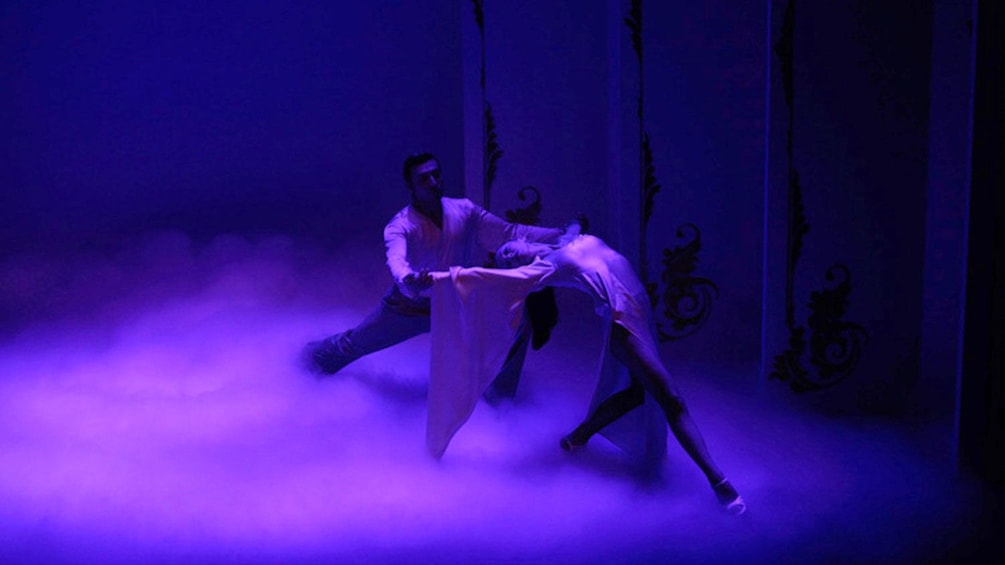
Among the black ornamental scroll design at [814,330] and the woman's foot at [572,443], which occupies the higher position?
the black ornamental scroll design at [814,330]

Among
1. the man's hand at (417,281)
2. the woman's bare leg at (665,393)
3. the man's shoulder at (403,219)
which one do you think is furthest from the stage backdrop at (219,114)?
the woman's bare leg at (665,393)

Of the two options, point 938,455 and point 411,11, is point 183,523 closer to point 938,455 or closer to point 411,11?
point 938,455

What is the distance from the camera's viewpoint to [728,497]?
290 centimetres

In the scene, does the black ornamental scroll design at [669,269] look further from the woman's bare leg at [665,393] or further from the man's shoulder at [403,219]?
the man's shoulder at [403,219]

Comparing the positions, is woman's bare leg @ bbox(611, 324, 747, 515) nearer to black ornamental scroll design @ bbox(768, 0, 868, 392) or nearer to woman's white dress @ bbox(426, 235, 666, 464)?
woman's white dress @ bbox(426, 235, 666, 464)

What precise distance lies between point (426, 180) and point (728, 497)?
1.66 m

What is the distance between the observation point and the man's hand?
10.3ft

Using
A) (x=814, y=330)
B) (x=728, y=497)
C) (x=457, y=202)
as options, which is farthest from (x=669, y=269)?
(x=728, y=497)

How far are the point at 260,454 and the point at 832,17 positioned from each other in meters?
2.77

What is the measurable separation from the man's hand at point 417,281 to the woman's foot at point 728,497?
3.88 feet

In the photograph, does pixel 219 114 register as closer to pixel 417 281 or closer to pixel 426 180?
pixel 426 180

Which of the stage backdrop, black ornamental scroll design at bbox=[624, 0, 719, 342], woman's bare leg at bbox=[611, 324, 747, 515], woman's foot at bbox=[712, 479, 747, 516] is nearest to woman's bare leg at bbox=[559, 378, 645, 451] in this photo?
woman's bare leg at bbox=[611, 324, 747, 515]

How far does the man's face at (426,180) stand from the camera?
11.8ft

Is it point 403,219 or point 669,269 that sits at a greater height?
point 403,219
